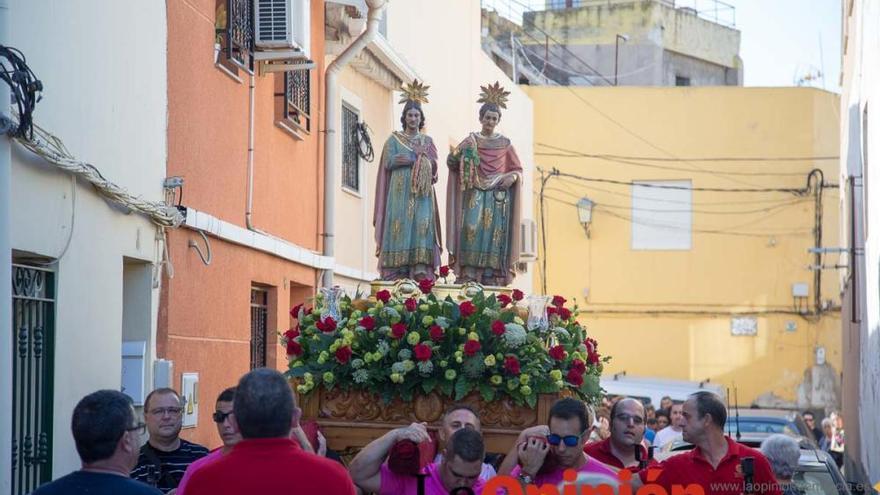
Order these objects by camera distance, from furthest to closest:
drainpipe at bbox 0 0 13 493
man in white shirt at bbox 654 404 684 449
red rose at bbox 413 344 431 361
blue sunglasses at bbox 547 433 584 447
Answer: man in white shirt at bbox 654 404 684 449 → red rose at bbox 413 344 431 361 → drainpipe at bbox 0 0 13 493 → blue sunglasses at bbox 547 433 584 447

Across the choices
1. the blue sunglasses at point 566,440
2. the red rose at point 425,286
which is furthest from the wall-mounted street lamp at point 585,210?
the blue sunglasses at point 566,440

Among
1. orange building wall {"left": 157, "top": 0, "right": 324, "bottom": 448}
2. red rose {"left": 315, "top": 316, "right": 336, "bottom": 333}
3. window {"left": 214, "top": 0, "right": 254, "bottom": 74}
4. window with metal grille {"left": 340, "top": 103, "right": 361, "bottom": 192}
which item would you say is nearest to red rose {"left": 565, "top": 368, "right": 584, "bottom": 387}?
red rose {"left": 315, "top": 316, "right": 336, "bottom": 333}

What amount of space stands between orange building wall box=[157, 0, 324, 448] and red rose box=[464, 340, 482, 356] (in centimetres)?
325

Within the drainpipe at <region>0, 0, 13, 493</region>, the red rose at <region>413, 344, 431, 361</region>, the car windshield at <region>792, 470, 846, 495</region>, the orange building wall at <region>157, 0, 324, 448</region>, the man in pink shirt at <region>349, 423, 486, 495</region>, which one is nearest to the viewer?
the man in pink shirt at <region>349, 423, 486, 495</region>

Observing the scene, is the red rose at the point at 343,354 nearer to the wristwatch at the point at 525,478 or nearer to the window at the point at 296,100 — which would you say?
the wristwatch at the point at 525,478

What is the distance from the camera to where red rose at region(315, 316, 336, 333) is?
845 cm

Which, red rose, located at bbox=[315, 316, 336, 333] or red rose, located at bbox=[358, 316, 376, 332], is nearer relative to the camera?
red rose, located at bbox=[358, 316, 376, 332]

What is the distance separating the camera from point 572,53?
32469 mm

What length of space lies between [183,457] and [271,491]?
2.90 m

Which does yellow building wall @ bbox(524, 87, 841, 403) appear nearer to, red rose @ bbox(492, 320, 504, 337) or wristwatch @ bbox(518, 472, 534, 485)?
red rose @ bbox(492, 320, 504, 337)

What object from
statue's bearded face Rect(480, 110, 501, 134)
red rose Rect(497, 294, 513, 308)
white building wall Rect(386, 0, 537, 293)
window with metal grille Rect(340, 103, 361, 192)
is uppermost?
white building wall Rect(386, 0, 537, 293)

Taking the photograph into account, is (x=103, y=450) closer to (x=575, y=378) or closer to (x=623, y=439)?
(x=623, y=439)

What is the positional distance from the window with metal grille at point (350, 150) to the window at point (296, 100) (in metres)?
1.37

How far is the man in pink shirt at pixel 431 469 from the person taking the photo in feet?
19.4
